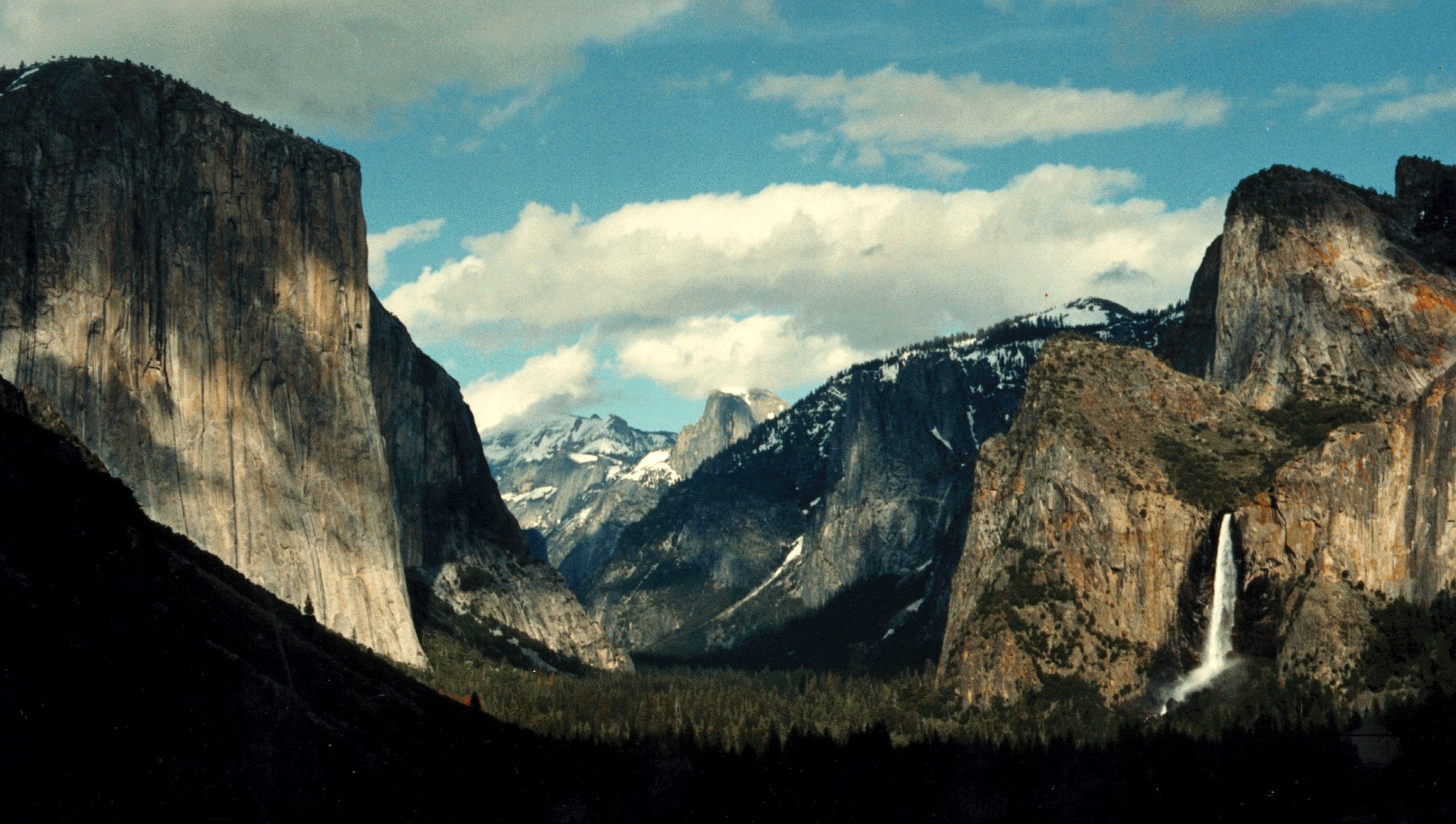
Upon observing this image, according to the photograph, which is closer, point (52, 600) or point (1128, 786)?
point (52, 600)

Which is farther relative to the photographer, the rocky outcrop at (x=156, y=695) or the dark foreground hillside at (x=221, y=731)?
the dark foreground hillside at (x=221, y=731)

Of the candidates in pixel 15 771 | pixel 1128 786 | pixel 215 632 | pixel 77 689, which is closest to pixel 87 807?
pixel 15 771

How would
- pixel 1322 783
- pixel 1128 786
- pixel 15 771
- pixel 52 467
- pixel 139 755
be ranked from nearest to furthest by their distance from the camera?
pixel 15 771 → pixel 139 755 → pixel 52 467 → pixel 1322 783 → pixel 1128 786

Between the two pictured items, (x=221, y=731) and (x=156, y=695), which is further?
(x=221, y=731)

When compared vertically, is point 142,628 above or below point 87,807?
above

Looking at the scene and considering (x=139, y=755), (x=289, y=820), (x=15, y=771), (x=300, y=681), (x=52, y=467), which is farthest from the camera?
(x=300, y=681)

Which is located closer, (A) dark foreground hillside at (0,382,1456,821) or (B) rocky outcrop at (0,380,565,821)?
(B) rocky outcrop at (0,380,565,821)

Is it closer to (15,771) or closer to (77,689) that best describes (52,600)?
(77,689)

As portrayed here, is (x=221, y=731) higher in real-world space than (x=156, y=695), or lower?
lower
